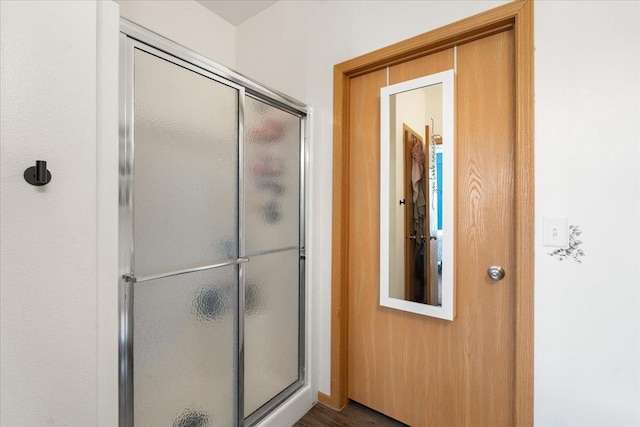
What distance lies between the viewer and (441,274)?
147 centimetres

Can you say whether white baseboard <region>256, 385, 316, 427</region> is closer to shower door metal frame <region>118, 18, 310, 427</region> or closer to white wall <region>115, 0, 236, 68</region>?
shower door metal frame <region>118, 18, 310, 427</region>

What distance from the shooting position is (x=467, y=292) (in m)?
1.45

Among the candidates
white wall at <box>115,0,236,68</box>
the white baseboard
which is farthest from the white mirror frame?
white wall at <box>115,0,236,68</box>

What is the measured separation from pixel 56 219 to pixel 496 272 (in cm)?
167

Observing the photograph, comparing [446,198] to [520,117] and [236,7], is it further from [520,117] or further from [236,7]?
[236,7]

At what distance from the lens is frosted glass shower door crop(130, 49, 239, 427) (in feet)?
3.44

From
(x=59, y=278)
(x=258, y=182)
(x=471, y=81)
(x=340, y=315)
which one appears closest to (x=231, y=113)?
(x=258, y=182)

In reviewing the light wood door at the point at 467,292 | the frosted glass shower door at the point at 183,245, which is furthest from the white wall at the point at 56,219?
the light wood door at the point at 467,292

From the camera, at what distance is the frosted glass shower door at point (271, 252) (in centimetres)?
149

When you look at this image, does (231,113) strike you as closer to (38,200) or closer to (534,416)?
(38,200)

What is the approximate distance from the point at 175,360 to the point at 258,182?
88 centimetres
